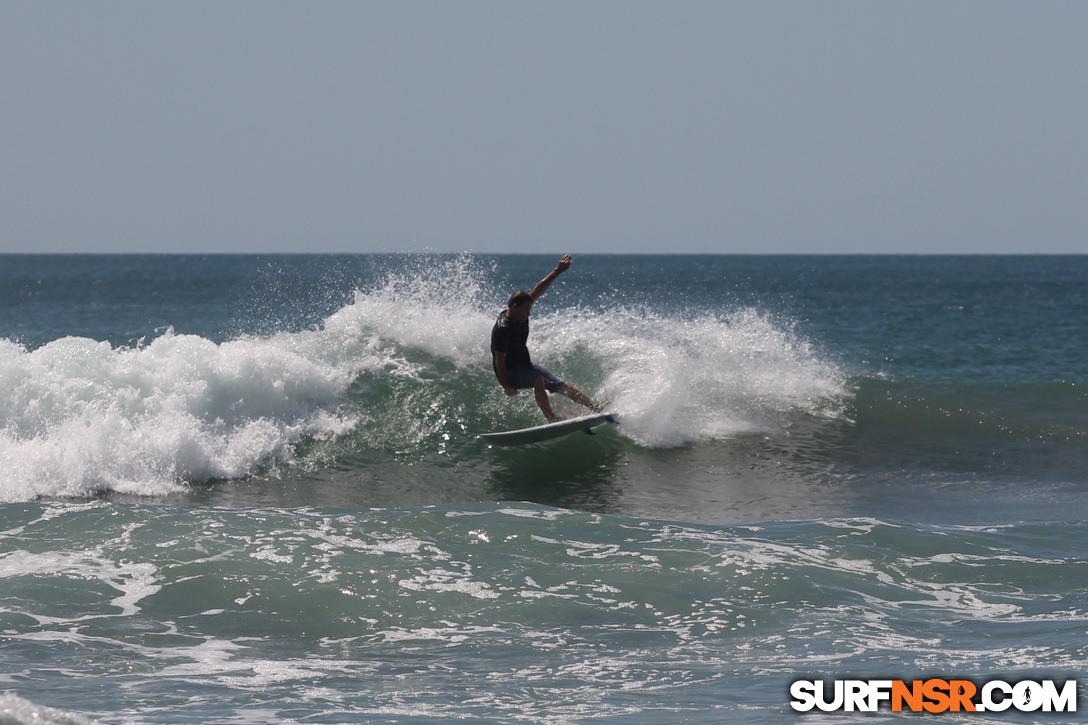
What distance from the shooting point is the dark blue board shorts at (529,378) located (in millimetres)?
11742

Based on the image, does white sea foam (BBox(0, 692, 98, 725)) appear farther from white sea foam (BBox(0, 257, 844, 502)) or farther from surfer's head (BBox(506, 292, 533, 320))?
surfer's head (BBox(506, 292, 533, 320))

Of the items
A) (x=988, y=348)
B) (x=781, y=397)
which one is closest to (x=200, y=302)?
(x=988, y=348)

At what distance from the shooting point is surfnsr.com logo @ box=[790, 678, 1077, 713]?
16.9ft

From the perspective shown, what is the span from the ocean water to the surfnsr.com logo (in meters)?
0.11

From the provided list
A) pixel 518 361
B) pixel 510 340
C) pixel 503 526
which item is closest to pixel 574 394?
pixel 518 361

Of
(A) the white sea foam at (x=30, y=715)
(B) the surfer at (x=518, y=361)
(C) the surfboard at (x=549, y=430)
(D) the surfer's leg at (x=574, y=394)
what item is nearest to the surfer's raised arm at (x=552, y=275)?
(B) the surfer at (x=518, y=361)

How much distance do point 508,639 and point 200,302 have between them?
47161 millimetres

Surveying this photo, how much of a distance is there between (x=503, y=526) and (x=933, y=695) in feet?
13.3

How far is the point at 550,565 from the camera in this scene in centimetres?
774

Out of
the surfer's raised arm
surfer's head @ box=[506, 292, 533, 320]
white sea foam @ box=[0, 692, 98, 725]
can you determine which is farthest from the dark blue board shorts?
white sea foam @ box=[0, 692, 98, 725]

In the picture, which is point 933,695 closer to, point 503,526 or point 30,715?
point 503,526

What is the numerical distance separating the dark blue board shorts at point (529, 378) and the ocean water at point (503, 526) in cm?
104

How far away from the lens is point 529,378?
38.5 ft

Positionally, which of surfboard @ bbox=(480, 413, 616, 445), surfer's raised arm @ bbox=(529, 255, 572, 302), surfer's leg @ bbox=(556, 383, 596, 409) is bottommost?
surfboard @ bbox=(480, 413, 616, 445)
